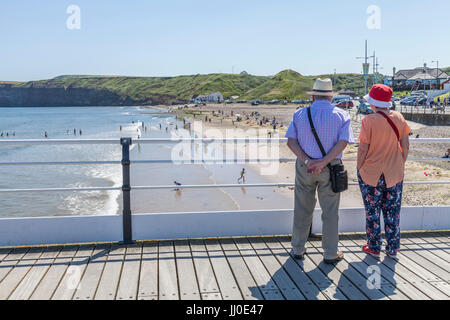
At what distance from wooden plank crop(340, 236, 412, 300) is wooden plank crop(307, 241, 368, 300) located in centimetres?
22

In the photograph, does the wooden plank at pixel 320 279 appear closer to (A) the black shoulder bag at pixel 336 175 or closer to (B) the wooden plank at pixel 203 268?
(A) the black shoulder bag at pixel 336 175

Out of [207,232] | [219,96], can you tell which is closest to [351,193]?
[207,232]

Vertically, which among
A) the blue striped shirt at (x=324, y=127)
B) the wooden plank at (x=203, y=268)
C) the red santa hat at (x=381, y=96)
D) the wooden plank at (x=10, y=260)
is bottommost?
the wooden plank at (x=203, y=268)

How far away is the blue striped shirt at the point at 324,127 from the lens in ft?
12.7

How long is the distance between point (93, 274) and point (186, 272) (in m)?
0.84

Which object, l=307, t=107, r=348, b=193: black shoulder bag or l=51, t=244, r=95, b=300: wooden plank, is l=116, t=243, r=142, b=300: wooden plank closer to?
l=51, t=244, r=95, b=300: wooden plank

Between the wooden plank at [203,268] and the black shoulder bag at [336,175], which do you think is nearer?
the wooden plank at [203,268]

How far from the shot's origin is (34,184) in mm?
24547

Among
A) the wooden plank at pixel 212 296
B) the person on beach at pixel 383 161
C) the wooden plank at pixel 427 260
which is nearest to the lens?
the wooden plank at pixel 212 296

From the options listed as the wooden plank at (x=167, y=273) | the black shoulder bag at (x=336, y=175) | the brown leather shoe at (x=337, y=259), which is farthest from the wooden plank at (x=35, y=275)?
the black shoulder bag at (x=336, y=175)

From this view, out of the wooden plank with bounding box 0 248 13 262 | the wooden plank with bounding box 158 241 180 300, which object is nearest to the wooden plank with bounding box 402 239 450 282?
the wooden plank with bounding box 158 241 180 300

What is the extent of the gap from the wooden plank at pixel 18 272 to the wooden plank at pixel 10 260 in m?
0.03

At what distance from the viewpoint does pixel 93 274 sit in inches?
149

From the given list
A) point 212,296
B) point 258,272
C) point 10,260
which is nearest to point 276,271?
point 258,272
